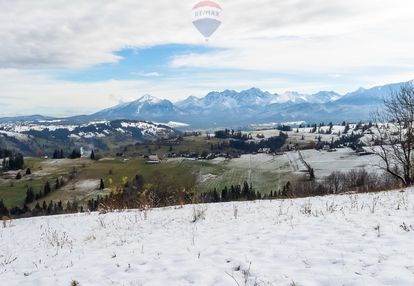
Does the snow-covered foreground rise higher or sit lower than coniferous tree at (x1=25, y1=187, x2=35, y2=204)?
higher

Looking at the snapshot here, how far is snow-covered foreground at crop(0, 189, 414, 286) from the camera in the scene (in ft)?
30.1

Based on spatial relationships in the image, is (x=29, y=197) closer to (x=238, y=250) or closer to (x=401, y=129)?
(x=401, y=129)

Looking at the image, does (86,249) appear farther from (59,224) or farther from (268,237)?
(59,224)

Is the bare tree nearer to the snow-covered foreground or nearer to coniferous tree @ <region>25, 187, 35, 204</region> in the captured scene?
the snow-covered foreground

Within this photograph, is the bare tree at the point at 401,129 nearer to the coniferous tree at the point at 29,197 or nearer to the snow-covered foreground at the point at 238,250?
the snow-covered foreground at the point at 238,250

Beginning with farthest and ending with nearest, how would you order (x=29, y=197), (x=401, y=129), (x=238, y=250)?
1. (x=29, y=197)
2. (x=401, y=129)
3. (x=238, y=250)

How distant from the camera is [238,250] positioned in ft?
38.1

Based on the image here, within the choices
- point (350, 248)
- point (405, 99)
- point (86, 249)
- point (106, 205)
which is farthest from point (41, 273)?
point (405, 99)

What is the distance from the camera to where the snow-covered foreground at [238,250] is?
30.1 feet

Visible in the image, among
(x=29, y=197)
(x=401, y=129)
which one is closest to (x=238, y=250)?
(x=401, y=129)

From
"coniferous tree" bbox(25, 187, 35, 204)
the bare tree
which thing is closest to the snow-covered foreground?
the bare tree

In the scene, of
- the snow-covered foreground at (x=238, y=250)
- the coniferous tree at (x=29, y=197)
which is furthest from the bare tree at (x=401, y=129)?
the coniferous tree at (x=29, y=197)

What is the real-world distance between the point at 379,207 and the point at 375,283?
9.72 m

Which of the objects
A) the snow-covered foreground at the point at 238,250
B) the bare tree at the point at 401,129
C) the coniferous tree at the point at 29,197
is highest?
the bare tree at the point at 401,129
